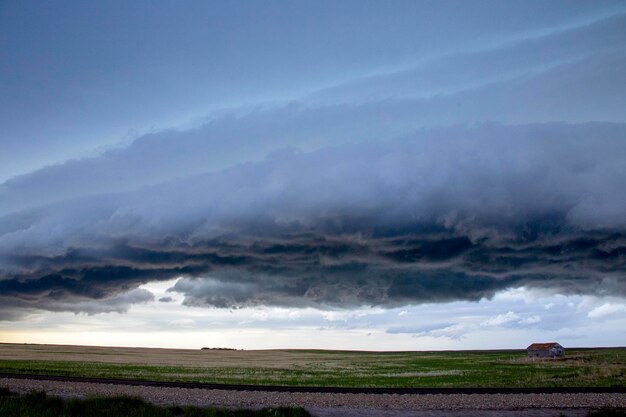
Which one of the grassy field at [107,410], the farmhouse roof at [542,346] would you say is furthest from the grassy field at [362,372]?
the farmhouse roof at [542,346]

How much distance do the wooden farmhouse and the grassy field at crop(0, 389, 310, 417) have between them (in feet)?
359

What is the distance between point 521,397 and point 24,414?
92.9 feet

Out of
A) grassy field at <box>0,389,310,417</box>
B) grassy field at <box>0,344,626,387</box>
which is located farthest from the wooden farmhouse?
grassy field at <box>0,389,310,417</box>

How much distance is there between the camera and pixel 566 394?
3609cm

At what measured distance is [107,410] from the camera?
25703mm

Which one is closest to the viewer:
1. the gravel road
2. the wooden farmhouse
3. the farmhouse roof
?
the gravel road

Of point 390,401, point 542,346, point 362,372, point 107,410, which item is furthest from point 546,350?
point 107,410

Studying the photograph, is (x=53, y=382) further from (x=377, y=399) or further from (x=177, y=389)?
(x=377, y=399)

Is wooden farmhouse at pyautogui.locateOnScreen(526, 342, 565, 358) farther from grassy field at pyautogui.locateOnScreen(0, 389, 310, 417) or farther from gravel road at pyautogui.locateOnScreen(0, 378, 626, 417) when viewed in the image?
grassy field at pyautogui.locateOnScreen(0, 389, 310, 417)

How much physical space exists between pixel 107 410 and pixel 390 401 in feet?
55.0

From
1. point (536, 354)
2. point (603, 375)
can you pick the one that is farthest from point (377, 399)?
point (536, 354)

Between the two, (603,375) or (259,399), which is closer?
(259,399)

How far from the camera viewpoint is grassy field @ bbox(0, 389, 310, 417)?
2347 cm

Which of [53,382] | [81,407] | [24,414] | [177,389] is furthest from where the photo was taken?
[53,382]
